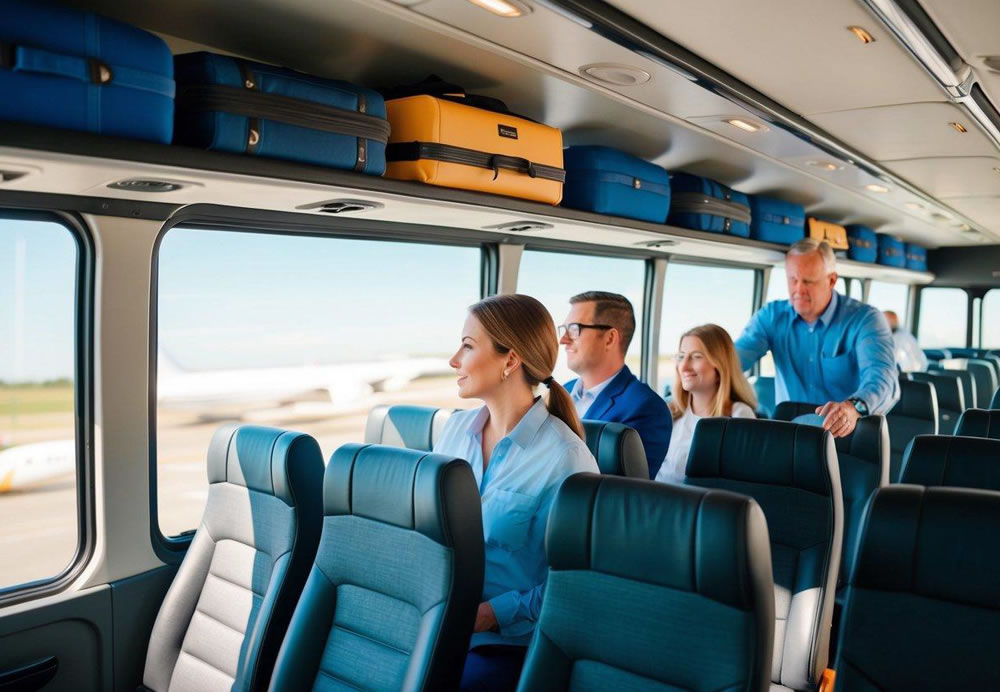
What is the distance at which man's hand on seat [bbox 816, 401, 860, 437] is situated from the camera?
3684 mm

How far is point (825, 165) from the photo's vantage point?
5281mm

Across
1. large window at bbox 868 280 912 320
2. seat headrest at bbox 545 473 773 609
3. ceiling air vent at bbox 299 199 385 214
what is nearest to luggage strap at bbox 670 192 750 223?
ceiling air vent at bbox 299 199 385 214

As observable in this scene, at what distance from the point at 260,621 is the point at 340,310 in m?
1.77

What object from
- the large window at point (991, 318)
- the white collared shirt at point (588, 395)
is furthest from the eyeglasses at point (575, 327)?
the large window at point (991, 318)

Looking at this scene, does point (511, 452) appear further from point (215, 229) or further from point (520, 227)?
point (520, 227)

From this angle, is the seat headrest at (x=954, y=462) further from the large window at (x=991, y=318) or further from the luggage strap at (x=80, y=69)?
the large window at (x=991, y=318)

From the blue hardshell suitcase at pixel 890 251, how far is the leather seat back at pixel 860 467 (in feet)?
20.2

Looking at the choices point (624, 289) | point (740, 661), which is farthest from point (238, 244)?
point (624, 289)

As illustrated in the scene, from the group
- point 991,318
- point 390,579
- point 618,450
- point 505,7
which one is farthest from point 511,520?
point 991,318

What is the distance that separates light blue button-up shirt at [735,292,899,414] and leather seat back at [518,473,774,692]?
9.11 feet

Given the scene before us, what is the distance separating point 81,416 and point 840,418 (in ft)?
9.85

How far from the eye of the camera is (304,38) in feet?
9.77

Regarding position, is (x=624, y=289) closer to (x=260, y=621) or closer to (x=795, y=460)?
(x=795, y=460)

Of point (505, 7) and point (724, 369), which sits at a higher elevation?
point (505, 7)
